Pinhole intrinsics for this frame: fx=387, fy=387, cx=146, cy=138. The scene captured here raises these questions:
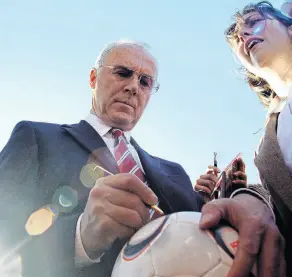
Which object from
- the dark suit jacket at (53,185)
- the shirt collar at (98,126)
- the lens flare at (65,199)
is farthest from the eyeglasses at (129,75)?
the lens flare at (65,199)

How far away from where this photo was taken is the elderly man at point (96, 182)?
1.42 m

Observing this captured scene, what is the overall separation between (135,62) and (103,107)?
1.39ft

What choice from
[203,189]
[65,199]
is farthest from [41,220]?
[203,189]

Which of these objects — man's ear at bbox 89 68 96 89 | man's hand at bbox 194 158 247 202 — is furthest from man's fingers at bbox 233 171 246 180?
man's ear at bbox 89 68 96 89

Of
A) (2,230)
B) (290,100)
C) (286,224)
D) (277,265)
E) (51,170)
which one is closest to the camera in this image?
(277,265)

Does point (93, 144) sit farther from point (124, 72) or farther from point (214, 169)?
point (214, 169)

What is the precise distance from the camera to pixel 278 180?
1478mm

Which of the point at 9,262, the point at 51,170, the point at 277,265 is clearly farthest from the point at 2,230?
the point at 277,265

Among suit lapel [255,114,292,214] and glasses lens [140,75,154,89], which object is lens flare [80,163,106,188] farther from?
glasses lens [140,75,154,89]

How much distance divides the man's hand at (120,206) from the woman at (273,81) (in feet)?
1.61

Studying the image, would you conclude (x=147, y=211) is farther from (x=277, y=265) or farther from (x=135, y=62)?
(x=135, y=62)

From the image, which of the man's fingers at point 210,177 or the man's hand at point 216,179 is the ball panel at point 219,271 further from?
the man's fingers at point 210,177

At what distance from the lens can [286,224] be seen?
59.6 inches

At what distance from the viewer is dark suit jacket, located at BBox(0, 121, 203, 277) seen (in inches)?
63.9
